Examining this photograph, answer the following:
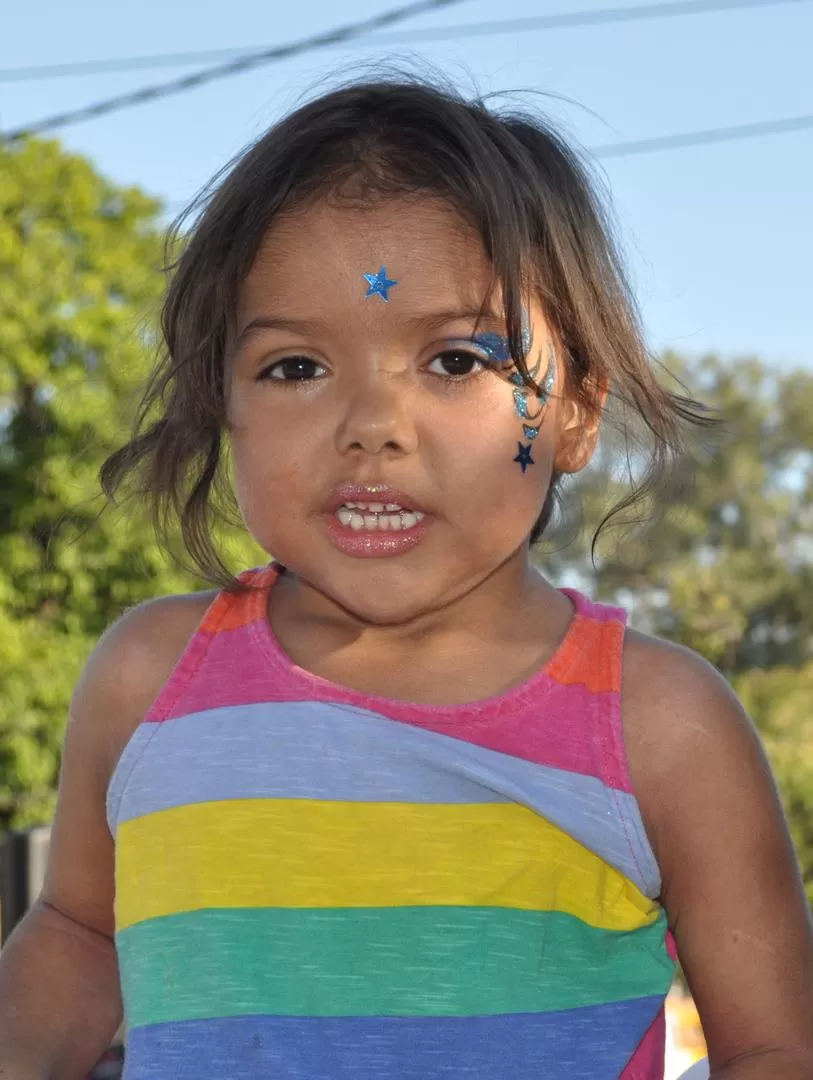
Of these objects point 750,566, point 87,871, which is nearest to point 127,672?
point 87,871

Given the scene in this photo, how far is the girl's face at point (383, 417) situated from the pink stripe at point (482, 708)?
10cm

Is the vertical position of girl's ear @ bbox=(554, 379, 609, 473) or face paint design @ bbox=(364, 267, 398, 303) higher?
face paint design @ bbox=(364, 267, 398, 303)

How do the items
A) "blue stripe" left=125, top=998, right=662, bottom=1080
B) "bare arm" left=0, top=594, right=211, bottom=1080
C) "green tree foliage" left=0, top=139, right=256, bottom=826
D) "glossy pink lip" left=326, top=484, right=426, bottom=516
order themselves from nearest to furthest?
"blue stripe" left=125, top=998, right=662, bottom=1080
"glossy pink lip" left=326, top=484, right=426, bottom=516
"bare arm" left=0, top=594, right=211, bottom=1080
"green tree foliage" left=0, top=139, right=256, bottom=826

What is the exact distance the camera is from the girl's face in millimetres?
1602

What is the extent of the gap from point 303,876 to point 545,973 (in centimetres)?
26

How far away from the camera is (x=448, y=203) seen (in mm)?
1668

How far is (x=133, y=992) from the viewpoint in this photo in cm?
162

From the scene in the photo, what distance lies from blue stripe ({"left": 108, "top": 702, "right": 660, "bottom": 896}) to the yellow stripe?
18 mm

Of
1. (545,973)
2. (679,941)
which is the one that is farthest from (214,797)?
(679,941)

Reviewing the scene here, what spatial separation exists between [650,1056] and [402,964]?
29 cm

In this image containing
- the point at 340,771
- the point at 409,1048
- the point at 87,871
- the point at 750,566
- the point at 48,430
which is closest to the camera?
the point at 409,1048

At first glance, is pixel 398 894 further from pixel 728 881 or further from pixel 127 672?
pixel 127 672

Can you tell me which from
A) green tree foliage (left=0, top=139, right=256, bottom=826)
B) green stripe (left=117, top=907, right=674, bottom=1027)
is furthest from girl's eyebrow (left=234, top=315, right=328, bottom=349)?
green tree foliage (left=0, top=139, right=256, bottom=826)

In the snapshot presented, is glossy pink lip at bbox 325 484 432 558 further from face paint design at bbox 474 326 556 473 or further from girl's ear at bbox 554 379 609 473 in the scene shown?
girl's ear at bbox 554 379 609 473
